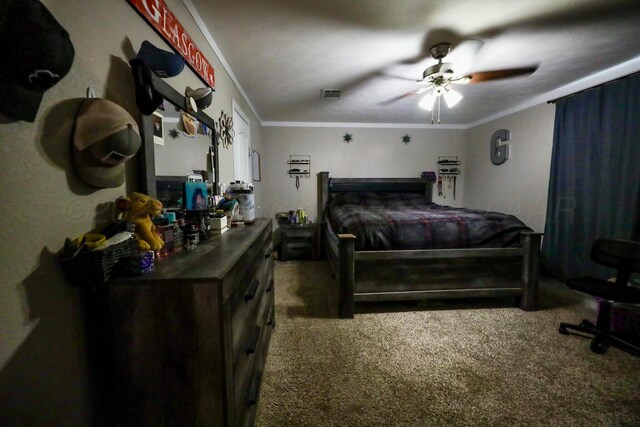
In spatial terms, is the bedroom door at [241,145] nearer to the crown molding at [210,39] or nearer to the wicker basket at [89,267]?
the crown molding at [210,39]

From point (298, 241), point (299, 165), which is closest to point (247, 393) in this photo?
point (298, 241)

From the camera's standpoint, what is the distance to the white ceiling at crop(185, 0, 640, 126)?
1469mm

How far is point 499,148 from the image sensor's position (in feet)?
11.8

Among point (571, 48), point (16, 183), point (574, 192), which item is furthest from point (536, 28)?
point (16, 183)

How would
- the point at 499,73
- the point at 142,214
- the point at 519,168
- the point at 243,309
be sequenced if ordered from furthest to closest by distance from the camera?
the point at 519,168 < the point at 499,73 < the point at 243,309 < the point at 142,214

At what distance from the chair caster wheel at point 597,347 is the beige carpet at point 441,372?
38 mm

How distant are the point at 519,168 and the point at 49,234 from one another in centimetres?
443

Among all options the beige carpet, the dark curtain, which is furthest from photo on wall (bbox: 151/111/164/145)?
the dark curtain

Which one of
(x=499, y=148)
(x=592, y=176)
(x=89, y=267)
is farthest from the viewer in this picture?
(x=499, y=148)

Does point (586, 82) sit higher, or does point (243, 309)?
point (586, 82)

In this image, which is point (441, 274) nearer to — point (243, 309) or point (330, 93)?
point (243, 309)

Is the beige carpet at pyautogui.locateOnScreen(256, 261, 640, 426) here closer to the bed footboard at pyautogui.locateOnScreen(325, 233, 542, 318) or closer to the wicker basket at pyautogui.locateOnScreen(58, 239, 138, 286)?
the bed footboard at pyautogui.locateOnScreen(325, 233, 542, 318)

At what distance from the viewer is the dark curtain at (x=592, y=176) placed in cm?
212

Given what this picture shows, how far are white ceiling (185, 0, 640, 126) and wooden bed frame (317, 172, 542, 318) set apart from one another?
60.5 inches
